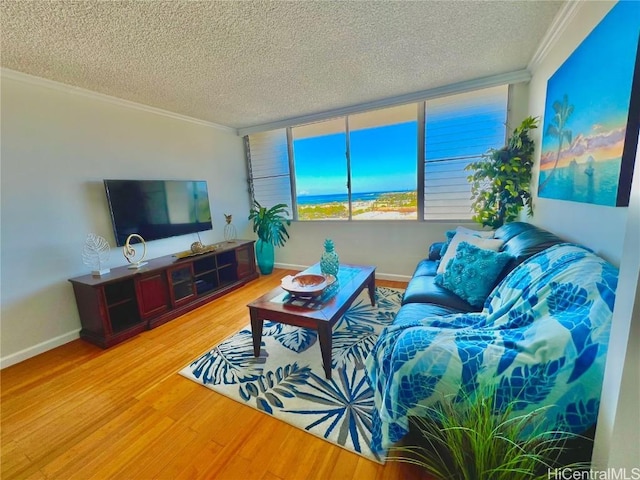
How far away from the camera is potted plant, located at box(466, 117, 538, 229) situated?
2.35m

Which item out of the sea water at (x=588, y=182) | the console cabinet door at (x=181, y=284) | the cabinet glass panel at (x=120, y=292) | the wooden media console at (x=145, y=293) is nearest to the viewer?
the sea water at (x=588, y=182)

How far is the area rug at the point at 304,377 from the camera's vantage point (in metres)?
1.45

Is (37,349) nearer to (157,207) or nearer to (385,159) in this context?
(157,207)

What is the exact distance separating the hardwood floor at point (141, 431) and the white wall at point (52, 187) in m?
0.38

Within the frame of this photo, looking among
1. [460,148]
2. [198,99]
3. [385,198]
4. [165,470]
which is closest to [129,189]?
A: [198,99]

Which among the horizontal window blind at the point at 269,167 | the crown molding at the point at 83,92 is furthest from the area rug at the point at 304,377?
the crown molding at the point at 83,92

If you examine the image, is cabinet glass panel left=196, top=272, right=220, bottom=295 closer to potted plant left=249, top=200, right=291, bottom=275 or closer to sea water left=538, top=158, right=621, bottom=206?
potted plant left=249, top=200, right=291, bottom=275

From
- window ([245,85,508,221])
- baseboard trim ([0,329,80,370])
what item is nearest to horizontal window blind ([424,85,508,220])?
window ([245,85,508,221])

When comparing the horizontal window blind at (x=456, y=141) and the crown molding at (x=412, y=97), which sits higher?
the crown molding at (x=412, y=97)

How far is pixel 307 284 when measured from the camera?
212 centimetres

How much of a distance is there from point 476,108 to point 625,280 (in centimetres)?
297

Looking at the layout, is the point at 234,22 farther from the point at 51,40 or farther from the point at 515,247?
the point at 515,247

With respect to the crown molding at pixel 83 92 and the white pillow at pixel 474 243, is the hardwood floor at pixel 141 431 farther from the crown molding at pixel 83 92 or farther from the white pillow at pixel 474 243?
the crown molding at pixel 83 92

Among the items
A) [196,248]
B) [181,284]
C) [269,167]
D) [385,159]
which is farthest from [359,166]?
[181,284]
